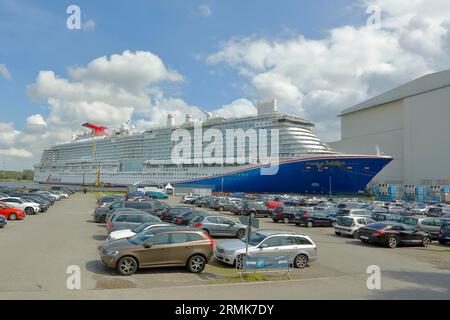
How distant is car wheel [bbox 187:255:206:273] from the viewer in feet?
36.3

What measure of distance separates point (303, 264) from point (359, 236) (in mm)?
7903

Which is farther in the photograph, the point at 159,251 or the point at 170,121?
the point at 170,121

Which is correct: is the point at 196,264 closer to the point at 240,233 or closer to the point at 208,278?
the point at 208,278

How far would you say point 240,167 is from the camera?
60.3m

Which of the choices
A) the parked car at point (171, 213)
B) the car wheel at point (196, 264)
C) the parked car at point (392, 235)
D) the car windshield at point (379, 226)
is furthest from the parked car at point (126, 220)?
the car windshield at point (379, 226)

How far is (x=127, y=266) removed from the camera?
1035 centimetres

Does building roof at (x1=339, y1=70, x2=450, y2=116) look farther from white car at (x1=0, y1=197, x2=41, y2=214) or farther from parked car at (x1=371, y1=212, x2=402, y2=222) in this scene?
white car at (x1=0, y1=197, x2=41, y2=214)

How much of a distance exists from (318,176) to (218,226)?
40.4 meters

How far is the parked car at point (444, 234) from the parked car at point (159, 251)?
1455cm

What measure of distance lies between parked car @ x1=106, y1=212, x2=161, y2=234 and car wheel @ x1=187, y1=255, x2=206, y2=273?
623 centimetres

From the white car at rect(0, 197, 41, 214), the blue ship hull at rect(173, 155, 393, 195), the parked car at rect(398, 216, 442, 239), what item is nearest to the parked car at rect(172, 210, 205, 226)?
the parked car at rect(398, 216, 442, 239)

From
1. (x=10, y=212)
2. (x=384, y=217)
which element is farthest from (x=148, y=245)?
(x=384, y=217)

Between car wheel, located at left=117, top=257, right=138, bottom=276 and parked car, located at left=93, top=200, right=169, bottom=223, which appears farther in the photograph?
parked car, located at left=93, top=200, right=169, bottom=223

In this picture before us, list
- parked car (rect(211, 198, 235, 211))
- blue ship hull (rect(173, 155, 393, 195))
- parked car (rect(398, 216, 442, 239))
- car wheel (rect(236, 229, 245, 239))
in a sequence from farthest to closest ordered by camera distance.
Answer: blue ship hull (rect(173, 155, 393, 195)) → parked car (rect(211, 198, 235, 211)) → parked car (rect(398, 216, 442, 239)) → car wheel (rect(236, 229, 245, 239))
